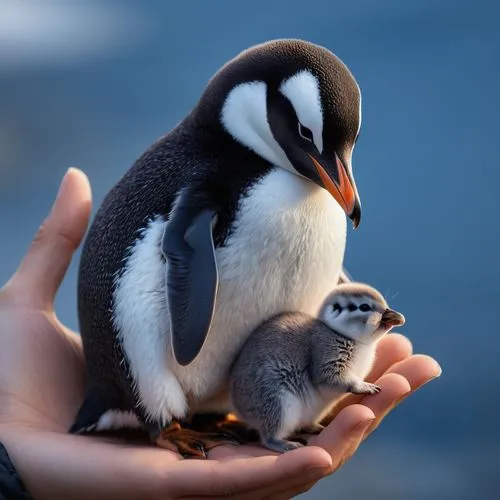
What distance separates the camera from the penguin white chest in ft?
3.68

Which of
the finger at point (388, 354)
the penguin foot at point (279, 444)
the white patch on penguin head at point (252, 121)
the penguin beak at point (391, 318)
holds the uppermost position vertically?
the white patch on penguin head at point (252, 121)

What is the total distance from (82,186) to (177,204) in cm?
52

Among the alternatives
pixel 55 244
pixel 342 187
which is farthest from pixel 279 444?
pixel 55 244

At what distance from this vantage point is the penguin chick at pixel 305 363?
114 centimetres

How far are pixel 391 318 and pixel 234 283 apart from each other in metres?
0.21

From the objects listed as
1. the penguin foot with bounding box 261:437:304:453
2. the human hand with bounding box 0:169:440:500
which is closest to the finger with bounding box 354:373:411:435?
the human hand with bounding box 0:169:440:500

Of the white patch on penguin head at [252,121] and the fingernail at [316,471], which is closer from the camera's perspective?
the fingernail at [316,471]

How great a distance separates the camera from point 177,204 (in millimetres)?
1118

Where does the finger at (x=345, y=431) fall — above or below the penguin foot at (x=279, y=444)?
above

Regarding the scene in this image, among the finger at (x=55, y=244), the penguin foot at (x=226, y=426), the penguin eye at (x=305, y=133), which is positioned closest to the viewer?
the penguin eye at (x=305, y=133)

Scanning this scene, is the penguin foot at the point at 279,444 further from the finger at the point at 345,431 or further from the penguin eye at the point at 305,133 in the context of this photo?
the penguin eye at the point at 305,133

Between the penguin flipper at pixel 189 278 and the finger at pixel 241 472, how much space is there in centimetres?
13

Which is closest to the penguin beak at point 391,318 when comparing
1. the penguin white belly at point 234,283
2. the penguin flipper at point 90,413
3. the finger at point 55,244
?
the penguin white belly at point 234,283

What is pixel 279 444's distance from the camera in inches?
44.1
